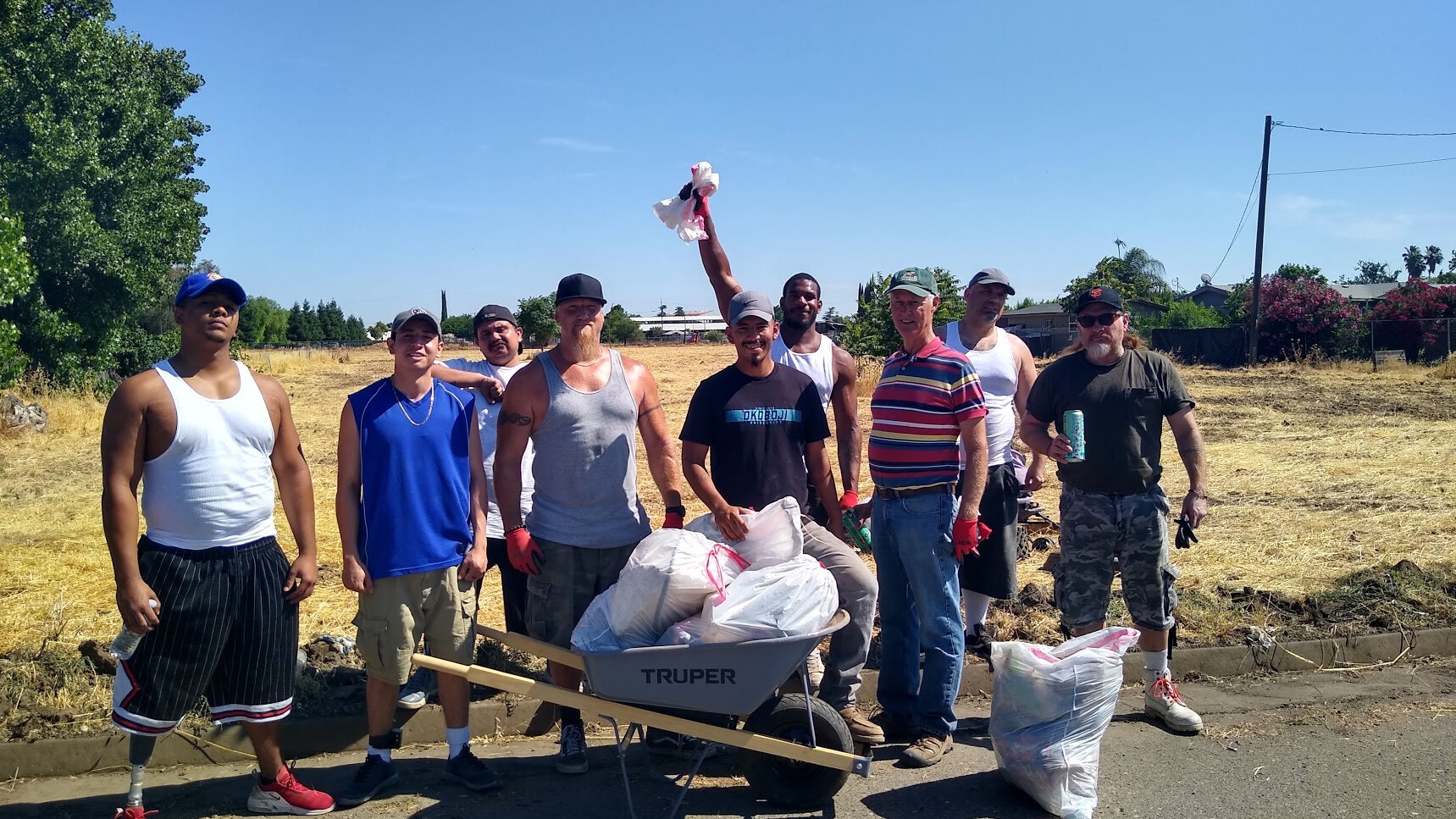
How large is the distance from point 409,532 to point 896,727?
2.39 meters

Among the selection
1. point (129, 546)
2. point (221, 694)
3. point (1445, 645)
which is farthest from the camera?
point (1445, 645)

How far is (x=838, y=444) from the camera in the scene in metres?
4.99

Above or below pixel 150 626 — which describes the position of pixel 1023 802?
below

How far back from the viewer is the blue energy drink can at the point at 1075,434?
4.61 meters

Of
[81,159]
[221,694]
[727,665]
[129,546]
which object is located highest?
[81,159]

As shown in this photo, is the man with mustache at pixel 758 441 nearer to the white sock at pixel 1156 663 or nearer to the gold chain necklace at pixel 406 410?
the gold chain necklace at pixel 406 410

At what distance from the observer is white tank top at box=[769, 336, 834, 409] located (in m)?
4.96

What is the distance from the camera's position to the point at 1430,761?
432cm

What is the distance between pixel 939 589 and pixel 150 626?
10.1 feet

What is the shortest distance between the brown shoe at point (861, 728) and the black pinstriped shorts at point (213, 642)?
2.29m

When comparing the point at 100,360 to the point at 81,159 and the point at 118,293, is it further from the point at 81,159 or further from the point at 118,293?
the point at 81,159


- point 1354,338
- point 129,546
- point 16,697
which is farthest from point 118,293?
point 1354,338

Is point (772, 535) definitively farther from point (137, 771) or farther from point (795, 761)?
point (137, 771)

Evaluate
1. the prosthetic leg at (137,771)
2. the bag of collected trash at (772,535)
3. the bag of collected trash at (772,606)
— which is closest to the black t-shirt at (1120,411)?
the bag of collected trash at (772,535)
